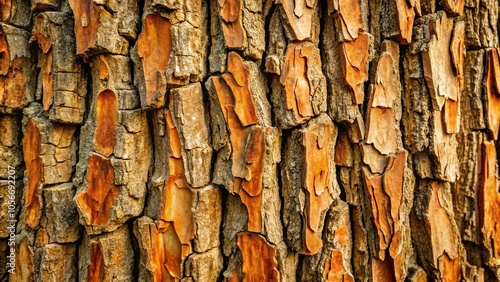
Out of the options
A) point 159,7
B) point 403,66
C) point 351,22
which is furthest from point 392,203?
point 159,7

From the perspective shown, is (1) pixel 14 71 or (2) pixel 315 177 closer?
(2) pixel 315 177

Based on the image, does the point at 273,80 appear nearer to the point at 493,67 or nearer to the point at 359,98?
the point at 359,98

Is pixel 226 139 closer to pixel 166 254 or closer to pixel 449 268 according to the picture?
pixel 166 254

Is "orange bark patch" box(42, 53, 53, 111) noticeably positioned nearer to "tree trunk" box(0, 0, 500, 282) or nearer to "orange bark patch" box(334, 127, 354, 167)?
"tree trunk" box(0, 0, 500, 282)

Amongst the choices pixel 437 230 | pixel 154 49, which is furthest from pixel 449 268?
pixel 154 49

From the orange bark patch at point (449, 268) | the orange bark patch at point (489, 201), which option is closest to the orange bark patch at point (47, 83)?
the orange bark patch at point (449, 268)

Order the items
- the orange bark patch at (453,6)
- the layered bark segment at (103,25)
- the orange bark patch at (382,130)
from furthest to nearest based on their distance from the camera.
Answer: the orange bark patch at (453,6) < the orange bark patch at (382,130) < the layered bark segment at (103,25)

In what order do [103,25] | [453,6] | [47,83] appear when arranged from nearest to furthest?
[103,25]
[47,83]
[453,6]

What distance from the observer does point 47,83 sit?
1.17 m

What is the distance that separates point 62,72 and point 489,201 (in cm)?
148

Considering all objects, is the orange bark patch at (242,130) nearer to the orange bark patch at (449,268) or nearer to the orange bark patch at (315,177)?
the orange bark patch at (315,177)

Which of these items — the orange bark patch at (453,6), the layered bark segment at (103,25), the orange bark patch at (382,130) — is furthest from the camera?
the orange bark patch at (453,6)

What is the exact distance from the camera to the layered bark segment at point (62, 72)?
1127mm

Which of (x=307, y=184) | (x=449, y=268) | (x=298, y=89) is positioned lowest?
(x=449, y=268)
